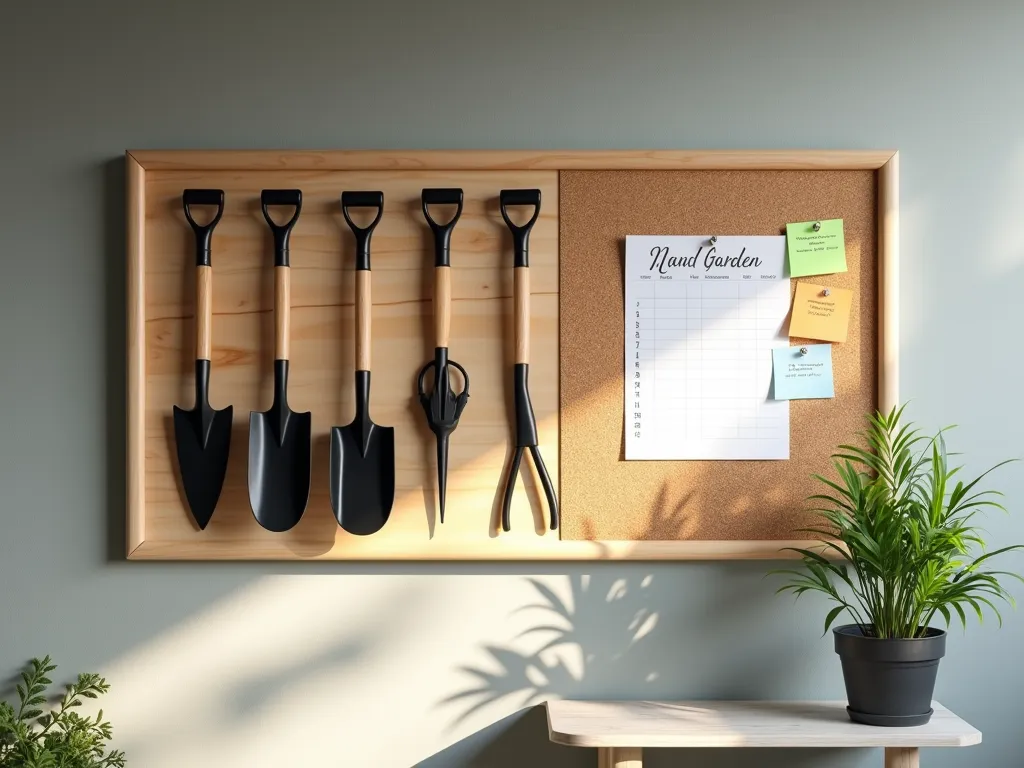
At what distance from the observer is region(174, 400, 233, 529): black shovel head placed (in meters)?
1.50

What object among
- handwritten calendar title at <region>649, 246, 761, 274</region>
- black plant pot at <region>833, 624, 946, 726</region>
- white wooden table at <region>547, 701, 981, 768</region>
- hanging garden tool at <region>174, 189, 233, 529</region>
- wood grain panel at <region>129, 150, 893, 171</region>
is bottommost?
white wooden table at <region>547, 701, 981, 768</region>

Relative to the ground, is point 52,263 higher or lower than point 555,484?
higher

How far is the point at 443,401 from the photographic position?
149 centimetres

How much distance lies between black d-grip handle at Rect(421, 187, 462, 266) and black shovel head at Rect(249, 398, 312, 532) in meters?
0.36

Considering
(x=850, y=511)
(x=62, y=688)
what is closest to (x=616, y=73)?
(x=850, y=511)

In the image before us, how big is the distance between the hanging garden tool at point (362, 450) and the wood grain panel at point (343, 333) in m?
0.03

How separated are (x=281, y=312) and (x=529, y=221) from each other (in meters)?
0.44

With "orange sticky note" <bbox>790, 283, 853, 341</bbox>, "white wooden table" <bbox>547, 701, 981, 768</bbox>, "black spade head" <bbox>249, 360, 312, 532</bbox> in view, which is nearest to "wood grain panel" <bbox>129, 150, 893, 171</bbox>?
"orange sticky note" <bbox>790, 283, 853, 341</bbox>

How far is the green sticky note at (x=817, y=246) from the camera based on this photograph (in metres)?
1.53

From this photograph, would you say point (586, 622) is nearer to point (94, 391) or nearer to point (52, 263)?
point (94, 391)

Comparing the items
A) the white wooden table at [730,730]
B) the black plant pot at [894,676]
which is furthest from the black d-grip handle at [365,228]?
the black plant pot at [894,676]

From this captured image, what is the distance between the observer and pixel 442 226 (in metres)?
1.51

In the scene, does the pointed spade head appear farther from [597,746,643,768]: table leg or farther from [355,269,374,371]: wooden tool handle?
[597,746,643,768]: table leg

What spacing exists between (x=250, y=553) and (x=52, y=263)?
0.60m
